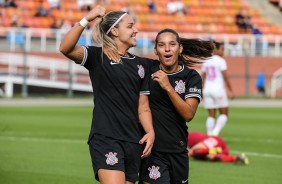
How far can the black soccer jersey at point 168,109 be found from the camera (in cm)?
777

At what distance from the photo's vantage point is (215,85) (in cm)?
1830

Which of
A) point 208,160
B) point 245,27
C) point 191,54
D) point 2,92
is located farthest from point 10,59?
point 191,54

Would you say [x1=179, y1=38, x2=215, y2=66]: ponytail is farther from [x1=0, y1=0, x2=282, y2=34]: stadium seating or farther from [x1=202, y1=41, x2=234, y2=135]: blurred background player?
[x1=0, y1=0, x2=282, y2=34]: stadium seating

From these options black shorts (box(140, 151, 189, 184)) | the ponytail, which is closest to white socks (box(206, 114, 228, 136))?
the ponytail

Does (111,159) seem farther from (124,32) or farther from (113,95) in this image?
(124,32)

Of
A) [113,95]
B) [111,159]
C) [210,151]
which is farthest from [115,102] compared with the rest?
[210,151]

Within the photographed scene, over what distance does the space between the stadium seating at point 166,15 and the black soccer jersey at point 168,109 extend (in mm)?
32441

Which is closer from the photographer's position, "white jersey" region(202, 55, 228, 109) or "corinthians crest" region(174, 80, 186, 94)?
"corinthians crest" region(174, 80, 186, 94)

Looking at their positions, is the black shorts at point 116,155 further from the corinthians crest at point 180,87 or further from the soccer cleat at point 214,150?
the soccer cleat at point 214,150

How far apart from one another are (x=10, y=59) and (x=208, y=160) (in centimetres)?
2403

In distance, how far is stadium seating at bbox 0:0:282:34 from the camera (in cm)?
4106

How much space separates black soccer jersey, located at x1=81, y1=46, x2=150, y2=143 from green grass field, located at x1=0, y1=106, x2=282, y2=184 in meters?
3.99

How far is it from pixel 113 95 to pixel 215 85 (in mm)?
11076

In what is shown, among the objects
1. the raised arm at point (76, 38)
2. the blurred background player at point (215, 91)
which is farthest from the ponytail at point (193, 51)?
the blurred background player at point (215, 91)
